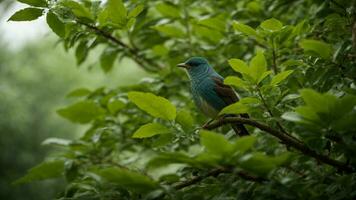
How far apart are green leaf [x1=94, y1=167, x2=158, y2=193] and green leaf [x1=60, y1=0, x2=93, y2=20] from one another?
1116 millimetres

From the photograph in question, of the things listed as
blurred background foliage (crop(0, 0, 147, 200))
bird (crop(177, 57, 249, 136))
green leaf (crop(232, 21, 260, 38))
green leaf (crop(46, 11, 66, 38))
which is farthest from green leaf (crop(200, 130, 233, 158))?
blurred background foliage (crop(0, 0, 147, 200))

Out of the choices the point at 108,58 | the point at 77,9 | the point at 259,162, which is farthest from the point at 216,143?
the point at 108,58

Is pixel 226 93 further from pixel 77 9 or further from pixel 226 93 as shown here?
pixel 77 9

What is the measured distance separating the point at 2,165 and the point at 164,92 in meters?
7.06

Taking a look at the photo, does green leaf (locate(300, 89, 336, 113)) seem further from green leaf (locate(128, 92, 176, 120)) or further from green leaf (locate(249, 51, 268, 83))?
green leaf (locate(128, 92, 176, 120))

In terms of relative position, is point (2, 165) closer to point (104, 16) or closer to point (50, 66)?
point (50, 66)

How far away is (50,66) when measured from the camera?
11.8 metres

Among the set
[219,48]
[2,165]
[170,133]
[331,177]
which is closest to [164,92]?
[219,48]

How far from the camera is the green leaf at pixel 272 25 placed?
94.0 inches

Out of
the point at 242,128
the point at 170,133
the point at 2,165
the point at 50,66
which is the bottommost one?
the point at 2,165

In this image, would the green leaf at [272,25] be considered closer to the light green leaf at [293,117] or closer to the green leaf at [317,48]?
the green leaf at [317,48]

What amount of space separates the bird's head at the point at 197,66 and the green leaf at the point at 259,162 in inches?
74.4

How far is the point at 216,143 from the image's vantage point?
168 centimetres

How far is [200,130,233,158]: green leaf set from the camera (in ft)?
5.43
